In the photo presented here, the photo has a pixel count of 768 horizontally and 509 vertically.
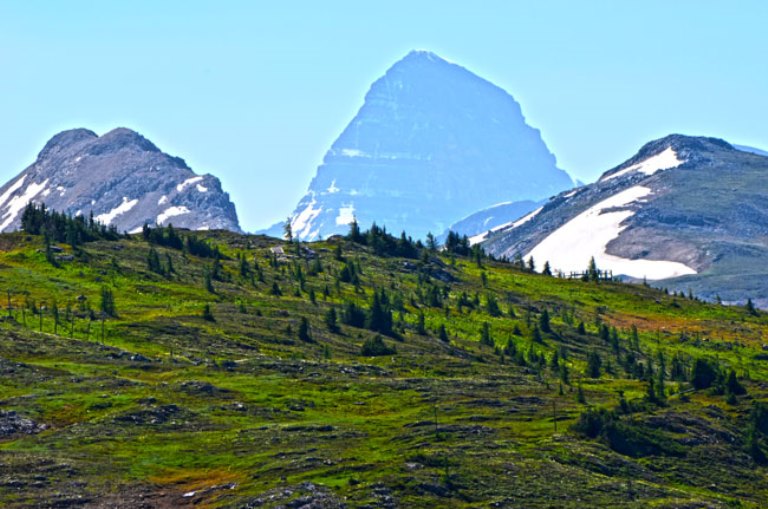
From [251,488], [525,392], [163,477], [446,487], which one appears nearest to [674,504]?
[446,487]

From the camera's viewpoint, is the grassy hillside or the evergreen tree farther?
the evergreen tree

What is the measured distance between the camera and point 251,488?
13250 cm

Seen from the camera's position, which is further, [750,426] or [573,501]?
[750,426]

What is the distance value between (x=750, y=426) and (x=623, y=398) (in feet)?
54.6

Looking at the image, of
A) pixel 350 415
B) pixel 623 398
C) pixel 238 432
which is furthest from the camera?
pixel 623 398

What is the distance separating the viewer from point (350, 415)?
172875mm

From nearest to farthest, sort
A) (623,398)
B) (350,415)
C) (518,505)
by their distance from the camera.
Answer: (518,505) < (350,415) < (623,398)

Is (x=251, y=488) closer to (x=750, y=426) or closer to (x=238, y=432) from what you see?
(x=238, y=432)

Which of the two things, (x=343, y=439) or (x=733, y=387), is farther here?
(x=733, y=387)

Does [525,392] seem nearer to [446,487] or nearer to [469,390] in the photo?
[469,390]

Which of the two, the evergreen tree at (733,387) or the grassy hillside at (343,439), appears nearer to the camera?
the grassy hillside at (343,439)

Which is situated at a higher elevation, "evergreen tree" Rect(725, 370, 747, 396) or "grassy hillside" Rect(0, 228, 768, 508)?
"evergreen tree" Rect(725, 370, 747, 396)

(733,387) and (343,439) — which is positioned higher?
(733,387)

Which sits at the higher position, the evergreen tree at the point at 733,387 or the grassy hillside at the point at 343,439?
the evergreen tree at the point at 733,387
